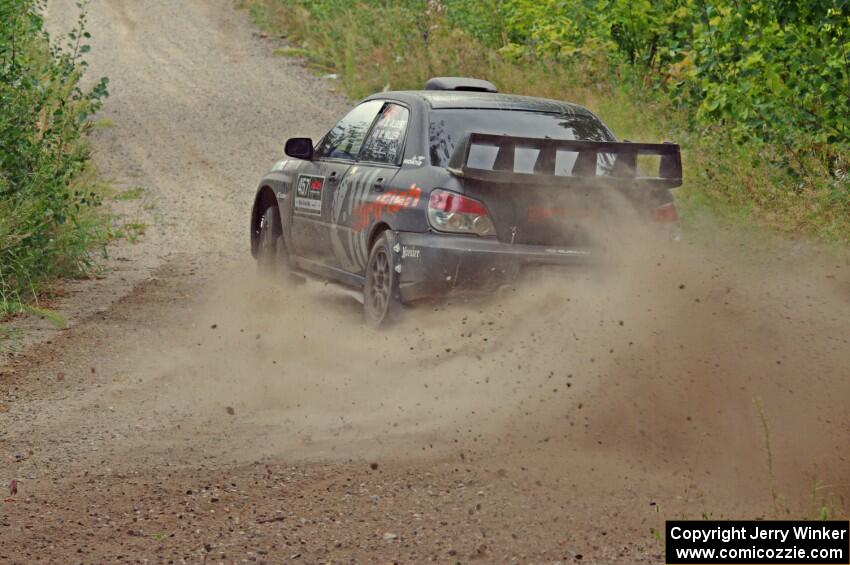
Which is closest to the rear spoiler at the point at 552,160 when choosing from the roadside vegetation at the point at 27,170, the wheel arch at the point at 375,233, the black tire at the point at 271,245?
A: the wheel arch at the point at 375,233

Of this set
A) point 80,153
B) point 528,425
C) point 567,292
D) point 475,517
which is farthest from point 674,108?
point 475,517

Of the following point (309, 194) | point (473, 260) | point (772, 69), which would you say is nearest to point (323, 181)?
point (309, 194)

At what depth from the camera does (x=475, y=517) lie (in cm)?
525

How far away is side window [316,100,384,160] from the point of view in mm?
9695

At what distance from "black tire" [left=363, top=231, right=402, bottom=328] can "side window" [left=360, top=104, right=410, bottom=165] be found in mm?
661

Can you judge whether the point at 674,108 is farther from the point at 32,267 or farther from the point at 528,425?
the point at 528,425

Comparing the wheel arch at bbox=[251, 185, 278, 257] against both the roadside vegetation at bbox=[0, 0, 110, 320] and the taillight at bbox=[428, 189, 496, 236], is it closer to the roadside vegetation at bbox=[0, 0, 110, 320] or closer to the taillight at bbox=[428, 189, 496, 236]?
the roadside vegetation at bbox=[0, 0, 110, 320]

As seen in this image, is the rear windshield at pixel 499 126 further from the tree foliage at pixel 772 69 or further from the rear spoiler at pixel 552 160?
the tree foliage at pixel 772 69

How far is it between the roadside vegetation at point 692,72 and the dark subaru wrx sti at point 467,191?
293 cm

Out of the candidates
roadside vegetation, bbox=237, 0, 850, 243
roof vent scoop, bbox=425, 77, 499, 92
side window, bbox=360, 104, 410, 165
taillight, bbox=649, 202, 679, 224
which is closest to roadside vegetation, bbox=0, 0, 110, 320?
side window, bbox=360, 104, 410, 165

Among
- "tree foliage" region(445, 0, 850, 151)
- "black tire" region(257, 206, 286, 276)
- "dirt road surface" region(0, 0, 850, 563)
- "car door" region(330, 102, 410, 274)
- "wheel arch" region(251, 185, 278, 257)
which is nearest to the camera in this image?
"dirt road surface" region(0, 0, 850, 563)

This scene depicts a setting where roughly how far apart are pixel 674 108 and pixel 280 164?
6811mm

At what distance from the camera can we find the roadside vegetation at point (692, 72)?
11414mm

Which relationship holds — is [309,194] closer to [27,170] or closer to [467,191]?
[467,191]
